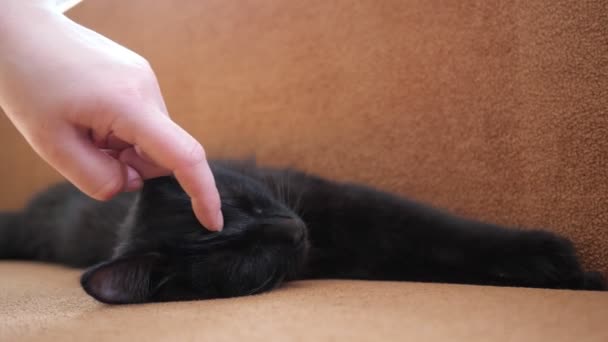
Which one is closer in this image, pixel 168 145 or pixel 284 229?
pixel 168 145

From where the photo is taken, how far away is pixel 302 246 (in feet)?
3.76

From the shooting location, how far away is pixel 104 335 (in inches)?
27.6

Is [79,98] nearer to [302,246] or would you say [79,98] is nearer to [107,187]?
[107,187]

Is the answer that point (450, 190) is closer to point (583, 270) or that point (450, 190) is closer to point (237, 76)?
point (583, 270)

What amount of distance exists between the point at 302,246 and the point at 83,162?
1.74ft

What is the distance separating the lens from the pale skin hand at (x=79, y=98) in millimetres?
706

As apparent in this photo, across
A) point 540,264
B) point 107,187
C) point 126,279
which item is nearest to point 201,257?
point 126,279

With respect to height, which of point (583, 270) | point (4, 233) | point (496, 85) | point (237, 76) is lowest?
point (4, 233)

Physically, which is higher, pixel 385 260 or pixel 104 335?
pixel 104 335

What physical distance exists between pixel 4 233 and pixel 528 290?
2.07 m

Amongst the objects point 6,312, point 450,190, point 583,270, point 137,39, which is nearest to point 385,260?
point 450,190

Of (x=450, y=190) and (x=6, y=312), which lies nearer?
(x=6, y=312)

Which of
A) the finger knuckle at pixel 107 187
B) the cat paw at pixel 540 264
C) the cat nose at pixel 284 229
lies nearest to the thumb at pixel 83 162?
the finger knuckle at pixel 107 187

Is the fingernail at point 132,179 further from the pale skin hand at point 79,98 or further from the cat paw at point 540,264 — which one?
the cat paw at point 540,264
